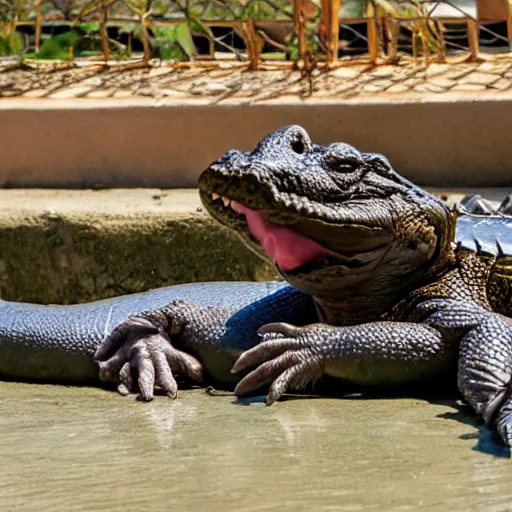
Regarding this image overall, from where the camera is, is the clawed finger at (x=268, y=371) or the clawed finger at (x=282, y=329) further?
the clawed finger at (x=282, y=329)

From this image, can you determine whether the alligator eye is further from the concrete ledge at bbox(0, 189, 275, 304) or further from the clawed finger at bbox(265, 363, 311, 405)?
the concrete ledge at bbox(0, 189, 275, 304)

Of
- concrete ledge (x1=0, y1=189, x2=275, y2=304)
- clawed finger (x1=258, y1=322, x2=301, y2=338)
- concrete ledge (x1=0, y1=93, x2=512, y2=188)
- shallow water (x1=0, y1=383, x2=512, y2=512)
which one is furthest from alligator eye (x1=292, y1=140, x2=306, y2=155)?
concrete ledge (x1=0, y1=93, x2=512, y2=188)

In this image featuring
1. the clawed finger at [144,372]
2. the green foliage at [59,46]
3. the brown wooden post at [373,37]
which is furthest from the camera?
the green foliage at [59,46]

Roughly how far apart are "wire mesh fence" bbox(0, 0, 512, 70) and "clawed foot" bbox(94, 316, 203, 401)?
3763 mm

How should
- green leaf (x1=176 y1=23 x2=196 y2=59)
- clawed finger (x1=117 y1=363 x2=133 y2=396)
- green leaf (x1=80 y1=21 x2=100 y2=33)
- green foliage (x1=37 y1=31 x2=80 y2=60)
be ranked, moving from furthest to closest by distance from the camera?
green leaf (x1=80 y1=21 x2=100 y2=33) < green foliage (x1=37 y1=31 x2=80 y2=60) < green leaf (x1=176 y1=23 x2=196 y2=59) < clawed finger (x1=117 y1=363 x2=133 y2=396)

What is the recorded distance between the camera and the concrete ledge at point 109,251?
22.8 ft

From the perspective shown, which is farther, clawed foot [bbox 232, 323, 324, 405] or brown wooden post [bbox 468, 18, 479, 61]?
brown wooden post [bbox 468, 18, 479, 61]

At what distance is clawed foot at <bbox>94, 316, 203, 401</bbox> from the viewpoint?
475cm

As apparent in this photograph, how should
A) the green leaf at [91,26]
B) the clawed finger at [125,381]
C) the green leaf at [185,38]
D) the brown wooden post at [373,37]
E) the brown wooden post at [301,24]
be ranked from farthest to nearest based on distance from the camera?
1. the green leaf at [91,26]
2. the green leaf at [185,38]
3. the brown wooden post at [373,37]
4. the brown wooden post at [301,24]
5. the clawed finger at [125,381]

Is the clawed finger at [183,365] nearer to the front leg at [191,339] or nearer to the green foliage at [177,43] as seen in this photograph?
the front leg at [191,339]

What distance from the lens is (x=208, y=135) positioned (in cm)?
785

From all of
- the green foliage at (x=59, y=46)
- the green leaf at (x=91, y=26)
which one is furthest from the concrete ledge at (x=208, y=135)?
the green leaf at (x=91, y=26)

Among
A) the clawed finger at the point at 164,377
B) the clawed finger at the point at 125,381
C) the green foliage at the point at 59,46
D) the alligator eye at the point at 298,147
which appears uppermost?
the alligator eye at the point at 298,147

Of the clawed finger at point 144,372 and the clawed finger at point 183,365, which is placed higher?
the clawed finger at point 144,372
